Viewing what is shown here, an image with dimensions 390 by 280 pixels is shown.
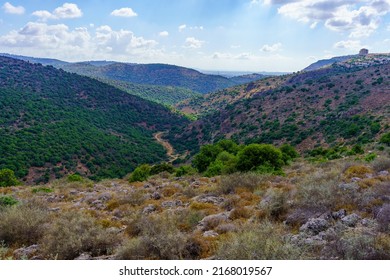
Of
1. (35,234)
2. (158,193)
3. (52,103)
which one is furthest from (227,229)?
(52,103)

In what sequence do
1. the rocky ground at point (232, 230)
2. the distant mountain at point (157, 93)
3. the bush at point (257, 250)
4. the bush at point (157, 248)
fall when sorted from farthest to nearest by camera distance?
the distant mountain at point (157, 93) → the bush at point (157, 248) → the rocky ground at point (232, 230) → the bush at point (257, 250)

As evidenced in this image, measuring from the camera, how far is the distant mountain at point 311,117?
36.8m

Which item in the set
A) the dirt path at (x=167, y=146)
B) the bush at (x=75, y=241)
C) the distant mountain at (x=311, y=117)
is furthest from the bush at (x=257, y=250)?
the dirt path at (x=167, y=146)

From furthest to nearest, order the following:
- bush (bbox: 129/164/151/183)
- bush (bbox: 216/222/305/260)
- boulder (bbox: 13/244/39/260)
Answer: bush (bbox: 129/164/151/183)
boulder (bbox: 13/244/39/260)
bush (bbox: 216/222/305/260)

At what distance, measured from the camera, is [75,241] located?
21.9ft

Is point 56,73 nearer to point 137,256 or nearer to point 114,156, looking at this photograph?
point 114,156

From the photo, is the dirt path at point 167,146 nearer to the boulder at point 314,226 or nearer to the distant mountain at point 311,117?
the distant mountain at point 311,117

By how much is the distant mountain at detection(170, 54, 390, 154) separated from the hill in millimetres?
12939

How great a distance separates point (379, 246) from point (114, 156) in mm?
50021

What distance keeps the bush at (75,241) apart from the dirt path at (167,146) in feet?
159

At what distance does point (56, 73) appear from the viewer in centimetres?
9256

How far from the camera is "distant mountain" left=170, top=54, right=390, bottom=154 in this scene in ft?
121

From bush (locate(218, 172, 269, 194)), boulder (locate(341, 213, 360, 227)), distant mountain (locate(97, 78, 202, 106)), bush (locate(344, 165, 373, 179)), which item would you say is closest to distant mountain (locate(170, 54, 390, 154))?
bush (locate(344, 165, 373, 179))

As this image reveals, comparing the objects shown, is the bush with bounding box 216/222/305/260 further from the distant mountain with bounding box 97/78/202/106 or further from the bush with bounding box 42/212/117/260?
the distant mountain with bounding box 97/78/202/106
